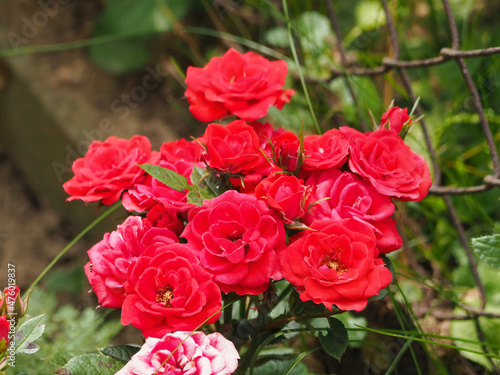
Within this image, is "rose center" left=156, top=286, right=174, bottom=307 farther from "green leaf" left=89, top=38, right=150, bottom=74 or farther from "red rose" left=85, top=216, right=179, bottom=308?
"green leaf" left=89, top=38, right=150, bottom=74

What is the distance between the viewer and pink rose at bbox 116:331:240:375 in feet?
1.48

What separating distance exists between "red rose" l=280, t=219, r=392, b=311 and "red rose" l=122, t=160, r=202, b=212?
143 mm

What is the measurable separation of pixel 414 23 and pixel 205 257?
1.36 m

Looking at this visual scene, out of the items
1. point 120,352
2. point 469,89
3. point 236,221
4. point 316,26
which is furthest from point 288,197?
point 316,26

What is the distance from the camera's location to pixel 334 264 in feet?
1.65

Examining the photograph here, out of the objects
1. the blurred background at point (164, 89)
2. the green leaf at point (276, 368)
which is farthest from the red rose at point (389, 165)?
the blurred background at point (164, 89)

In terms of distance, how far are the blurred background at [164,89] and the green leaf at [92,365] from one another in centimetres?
64

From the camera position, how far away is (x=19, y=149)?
5.79 feet

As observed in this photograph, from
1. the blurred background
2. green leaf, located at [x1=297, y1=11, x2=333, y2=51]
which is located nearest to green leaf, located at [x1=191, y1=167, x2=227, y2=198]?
the blurred background

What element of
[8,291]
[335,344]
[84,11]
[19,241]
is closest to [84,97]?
[84,11]

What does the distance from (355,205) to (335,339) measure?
6.2 inches

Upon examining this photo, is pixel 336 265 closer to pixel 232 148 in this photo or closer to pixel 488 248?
pixel 232 148

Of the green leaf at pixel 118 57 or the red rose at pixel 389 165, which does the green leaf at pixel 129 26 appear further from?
the red rose at pixel 389 165

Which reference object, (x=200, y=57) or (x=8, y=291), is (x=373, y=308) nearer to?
(x=8, y=291)
